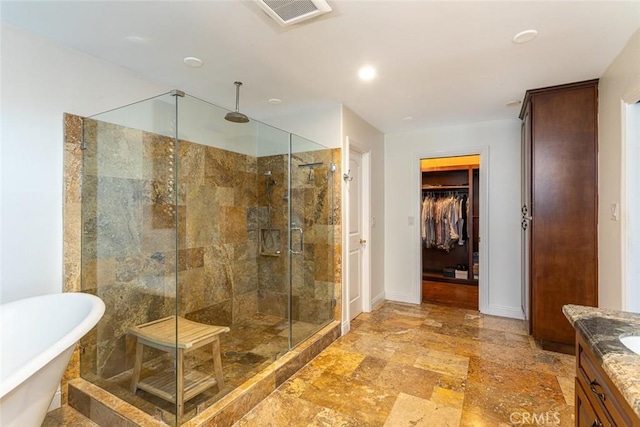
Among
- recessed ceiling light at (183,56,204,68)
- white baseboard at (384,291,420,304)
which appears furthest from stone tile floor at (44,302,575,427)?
recessed ceiling light at (183,56,204,68)

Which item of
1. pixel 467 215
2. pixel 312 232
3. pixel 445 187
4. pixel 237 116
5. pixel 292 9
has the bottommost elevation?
pixel 312 232

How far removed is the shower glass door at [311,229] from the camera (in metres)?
3.30

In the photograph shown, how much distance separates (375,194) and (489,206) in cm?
140

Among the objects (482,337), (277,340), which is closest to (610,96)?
(482,337)

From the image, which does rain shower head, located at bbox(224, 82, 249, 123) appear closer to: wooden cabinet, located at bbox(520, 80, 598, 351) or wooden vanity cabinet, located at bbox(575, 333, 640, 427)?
wooden cabinet, located at bbox(520, 80, 598, 351)

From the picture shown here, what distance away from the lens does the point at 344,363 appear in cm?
262

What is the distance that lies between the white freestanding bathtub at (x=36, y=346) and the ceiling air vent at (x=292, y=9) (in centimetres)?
186

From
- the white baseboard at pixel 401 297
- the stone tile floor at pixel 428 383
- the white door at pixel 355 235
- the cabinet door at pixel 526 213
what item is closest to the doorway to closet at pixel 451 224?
the white baseboard at pixel 401 297

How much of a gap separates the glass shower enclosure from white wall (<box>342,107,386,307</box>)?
64cm

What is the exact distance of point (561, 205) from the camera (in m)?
2.74

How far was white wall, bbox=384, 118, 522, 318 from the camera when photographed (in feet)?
12.1

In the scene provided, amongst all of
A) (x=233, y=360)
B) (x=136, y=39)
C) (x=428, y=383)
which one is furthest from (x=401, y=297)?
(x=136, y=39)

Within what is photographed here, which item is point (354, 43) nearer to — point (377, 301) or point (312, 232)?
point (312, 232)

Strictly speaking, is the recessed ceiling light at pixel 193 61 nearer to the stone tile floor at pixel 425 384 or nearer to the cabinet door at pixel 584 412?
the stone tile floor at pixel 425 384
